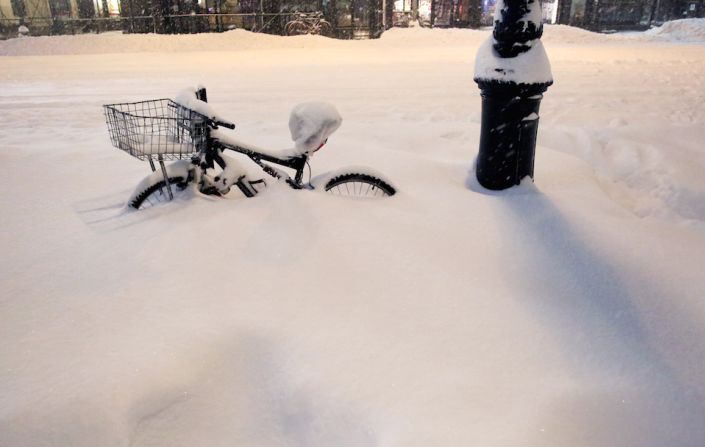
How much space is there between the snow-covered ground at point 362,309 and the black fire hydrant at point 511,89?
233mm

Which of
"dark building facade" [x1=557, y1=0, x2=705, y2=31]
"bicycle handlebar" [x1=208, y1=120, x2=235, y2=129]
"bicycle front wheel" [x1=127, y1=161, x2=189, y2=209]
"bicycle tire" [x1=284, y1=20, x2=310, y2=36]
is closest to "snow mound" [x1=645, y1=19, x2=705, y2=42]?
"dark building facade" [x1=557, y1=0, x2=705, y2=31]

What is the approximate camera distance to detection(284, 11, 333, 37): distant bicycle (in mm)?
20516

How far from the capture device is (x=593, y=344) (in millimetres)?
2291

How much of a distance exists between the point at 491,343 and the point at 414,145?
341 cm

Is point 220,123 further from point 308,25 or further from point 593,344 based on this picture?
point 308,25

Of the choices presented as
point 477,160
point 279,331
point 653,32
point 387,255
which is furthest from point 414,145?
point 653,32

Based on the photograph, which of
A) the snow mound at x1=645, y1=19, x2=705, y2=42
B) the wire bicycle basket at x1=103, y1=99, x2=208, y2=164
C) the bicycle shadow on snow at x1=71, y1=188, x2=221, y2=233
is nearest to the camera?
the wire bicycle basket at x1=103, y1=99, x2=208, y2=164

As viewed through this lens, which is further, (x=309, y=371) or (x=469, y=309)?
(x=469, y=309)

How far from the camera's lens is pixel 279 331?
7.38ft

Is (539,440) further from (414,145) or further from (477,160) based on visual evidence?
(414,145)

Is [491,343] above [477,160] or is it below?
below

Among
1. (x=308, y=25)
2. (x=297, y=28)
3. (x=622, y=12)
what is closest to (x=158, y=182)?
(x=297, y=28)

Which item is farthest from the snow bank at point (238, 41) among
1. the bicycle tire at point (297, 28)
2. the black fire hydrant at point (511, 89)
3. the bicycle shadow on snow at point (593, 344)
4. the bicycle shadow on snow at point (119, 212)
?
the bicycle shadow on snow at point (593, 344)

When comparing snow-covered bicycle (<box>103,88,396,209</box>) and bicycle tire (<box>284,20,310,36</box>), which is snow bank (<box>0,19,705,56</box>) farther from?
snow-covered bicycle (<box>103,88,396,209</box>)
